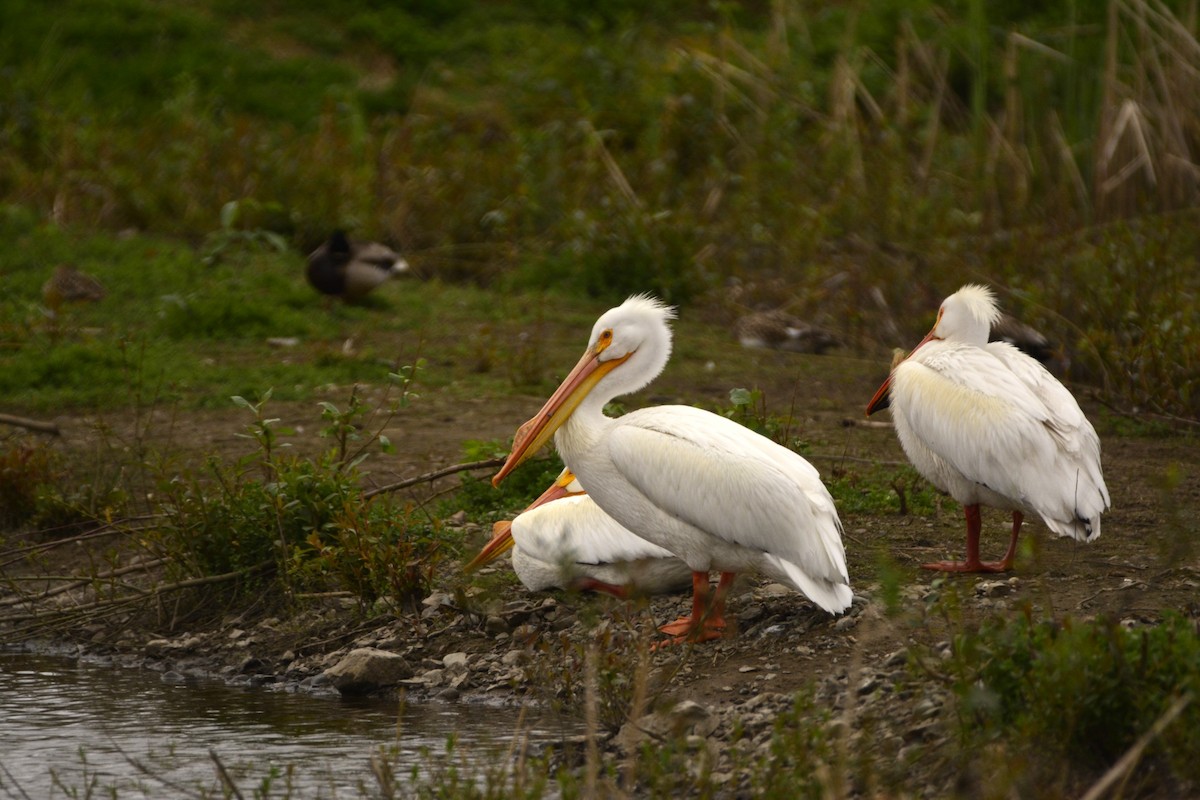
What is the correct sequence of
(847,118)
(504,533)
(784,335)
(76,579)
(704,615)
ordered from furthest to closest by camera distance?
1. (847,118)
2. (784,335)
3. (76,579)
4. (504,533)
5. (704,615)

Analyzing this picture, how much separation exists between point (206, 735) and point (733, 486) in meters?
1.74

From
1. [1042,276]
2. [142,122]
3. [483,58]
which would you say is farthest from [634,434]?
[483,58]

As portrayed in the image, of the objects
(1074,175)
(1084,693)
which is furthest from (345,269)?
(1084,693)

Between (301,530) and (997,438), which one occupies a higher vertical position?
(997,438)

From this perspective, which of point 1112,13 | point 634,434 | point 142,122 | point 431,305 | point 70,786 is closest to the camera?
point 70,786

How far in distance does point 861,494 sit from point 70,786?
326 centimetres

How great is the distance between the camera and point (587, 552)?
511 cm

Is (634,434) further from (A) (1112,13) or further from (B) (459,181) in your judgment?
(B) (459,181)

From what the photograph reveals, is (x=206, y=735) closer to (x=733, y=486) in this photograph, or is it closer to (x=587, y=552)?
(x=587, y=552)

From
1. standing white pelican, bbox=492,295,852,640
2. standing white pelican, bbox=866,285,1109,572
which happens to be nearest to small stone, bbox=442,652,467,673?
standing white pelican, bbox=492,295,852,640

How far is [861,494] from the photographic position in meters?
6.11

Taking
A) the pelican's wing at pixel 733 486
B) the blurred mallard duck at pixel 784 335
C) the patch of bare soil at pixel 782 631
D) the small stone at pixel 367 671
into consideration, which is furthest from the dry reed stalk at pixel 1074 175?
the small stone at pixel 367 671

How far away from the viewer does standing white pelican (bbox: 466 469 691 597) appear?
511 centimetres

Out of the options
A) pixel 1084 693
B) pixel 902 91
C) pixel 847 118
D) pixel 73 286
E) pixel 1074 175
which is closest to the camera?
pixel 1084 693
